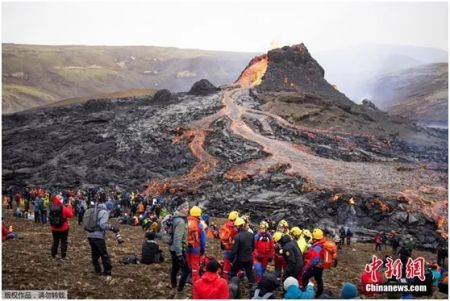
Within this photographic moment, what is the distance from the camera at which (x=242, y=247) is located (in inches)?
479

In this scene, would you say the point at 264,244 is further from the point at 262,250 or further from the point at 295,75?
the point at 295,75

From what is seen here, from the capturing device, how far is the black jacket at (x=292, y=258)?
11984 millimetres

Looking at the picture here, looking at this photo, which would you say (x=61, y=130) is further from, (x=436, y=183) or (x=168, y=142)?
(x=436, y=183)

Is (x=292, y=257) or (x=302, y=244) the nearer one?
(x=292, y=257)

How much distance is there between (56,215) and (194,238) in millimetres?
4636

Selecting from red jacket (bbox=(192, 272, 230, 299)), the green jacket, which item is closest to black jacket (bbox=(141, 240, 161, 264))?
the green jacket

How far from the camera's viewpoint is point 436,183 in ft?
119

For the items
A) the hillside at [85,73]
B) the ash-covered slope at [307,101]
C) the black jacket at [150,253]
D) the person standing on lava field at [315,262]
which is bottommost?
the black jacket at [150,253]

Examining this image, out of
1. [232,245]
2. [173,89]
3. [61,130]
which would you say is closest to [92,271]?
[232,245]

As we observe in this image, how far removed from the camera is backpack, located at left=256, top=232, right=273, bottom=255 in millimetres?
12953

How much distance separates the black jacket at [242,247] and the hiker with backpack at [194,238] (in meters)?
0.86

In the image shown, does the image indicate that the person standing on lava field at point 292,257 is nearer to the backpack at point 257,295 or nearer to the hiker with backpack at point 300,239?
the hiker with backpack at point 300,239

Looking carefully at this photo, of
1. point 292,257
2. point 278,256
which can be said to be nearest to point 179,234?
point 292,257

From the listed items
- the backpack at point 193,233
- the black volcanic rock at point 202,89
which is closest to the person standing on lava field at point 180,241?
the backpack at point 193,233
